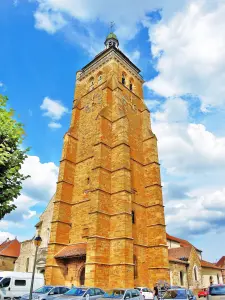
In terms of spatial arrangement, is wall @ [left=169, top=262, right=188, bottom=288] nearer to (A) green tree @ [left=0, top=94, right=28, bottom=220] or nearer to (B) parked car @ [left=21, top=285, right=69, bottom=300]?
(B) parked car @ [left=21, top=285, right=69, bottom=300]

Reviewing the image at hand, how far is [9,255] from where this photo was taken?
3550 cm

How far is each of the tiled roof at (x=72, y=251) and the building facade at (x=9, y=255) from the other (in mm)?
16440

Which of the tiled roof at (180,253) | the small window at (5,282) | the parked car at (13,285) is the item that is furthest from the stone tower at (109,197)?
the tiled roof at (180,253)

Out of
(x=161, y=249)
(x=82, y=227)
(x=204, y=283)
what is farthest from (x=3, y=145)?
(x=204, y=283)

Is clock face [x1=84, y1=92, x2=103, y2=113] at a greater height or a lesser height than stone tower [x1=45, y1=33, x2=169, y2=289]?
greater

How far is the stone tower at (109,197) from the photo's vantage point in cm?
2019

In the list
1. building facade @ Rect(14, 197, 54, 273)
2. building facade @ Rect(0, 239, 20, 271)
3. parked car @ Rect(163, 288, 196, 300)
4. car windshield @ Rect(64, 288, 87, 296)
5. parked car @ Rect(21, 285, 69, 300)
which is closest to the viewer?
parked car @ Rect(163, 288, 196, 300)

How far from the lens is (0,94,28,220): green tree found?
9.16 m

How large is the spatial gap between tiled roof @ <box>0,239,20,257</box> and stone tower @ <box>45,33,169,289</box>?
17.1 metres

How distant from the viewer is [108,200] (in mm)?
22609

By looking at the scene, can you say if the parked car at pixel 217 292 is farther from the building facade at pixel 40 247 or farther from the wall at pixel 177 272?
the building facade at pixel 40 247

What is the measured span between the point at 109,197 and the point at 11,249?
2316cm

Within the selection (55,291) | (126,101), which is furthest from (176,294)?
(126,101)

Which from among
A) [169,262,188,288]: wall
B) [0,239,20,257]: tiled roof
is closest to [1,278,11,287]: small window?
A: [169,262,188,288]: wall
